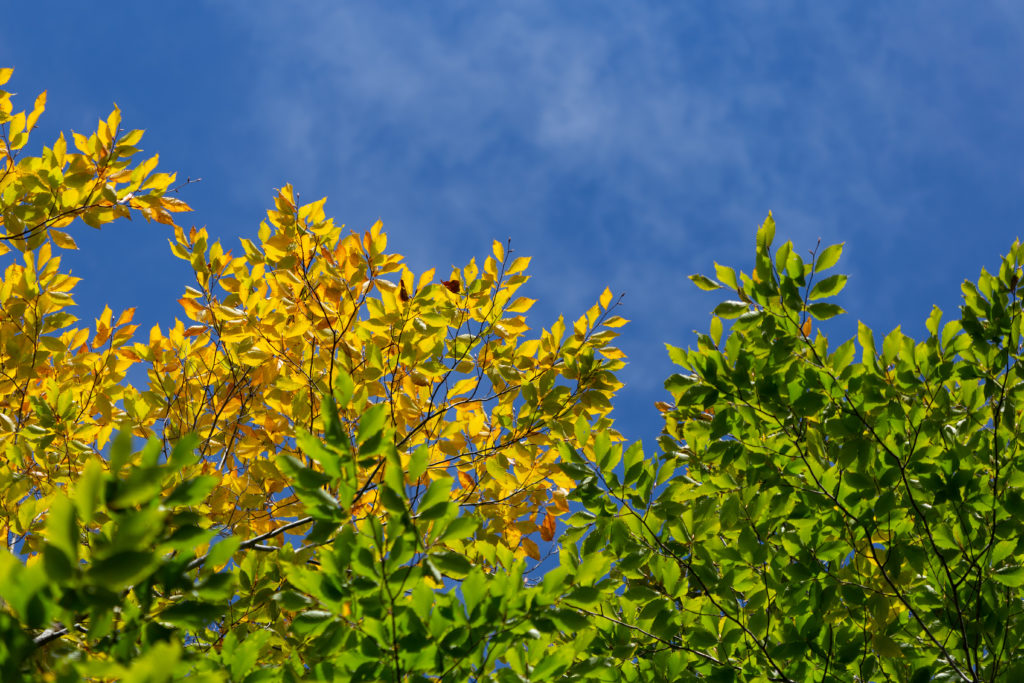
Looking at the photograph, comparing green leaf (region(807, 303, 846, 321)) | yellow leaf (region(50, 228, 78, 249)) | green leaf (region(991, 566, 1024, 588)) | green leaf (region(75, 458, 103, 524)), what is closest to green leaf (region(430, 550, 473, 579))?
green leaf (region(75, 458, 103, 524))

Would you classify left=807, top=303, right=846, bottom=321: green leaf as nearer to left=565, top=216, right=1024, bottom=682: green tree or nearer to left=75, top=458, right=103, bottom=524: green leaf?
left=565, top=216, right=1024, bottom=682: green tree

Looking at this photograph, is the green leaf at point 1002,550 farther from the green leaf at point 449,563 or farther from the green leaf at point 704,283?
the green leaf at point 449,563

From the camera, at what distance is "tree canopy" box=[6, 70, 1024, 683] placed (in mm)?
2082

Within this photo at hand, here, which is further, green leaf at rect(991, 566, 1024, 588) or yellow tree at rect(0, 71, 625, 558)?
yellow tree at rect(0, 71, 625, 558)

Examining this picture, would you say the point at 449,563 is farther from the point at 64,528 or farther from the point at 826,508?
the point at 826,508

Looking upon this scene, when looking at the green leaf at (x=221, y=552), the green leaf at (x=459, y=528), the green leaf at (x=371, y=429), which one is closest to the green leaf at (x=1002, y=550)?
the green leaf at (x=459, y=528)

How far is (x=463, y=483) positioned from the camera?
4.52m

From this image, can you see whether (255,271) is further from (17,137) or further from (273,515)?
(17,137)

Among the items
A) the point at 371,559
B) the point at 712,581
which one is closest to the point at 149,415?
the point at 371,559

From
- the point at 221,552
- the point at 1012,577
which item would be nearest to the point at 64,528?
the point at 221,552

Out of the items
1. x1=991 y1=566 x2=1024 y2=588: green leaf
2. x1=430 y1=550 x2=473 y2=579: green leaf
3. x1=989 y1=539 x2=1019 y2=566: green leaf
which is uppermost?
x1=989 y1=539 x2=1019 y2=566: green leaf

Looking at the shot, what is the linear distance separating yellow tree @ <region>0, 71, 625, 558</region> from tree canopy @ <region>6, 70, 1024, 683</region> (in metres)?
0.02

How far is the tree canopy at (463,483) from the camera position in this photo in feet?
6.83

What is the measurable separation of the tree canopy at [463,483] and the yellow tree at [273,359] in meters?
0.02
